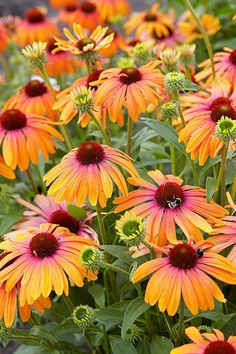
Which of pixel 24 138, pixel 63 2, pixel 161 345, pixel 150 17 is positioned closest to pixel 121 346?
pixel 161 345

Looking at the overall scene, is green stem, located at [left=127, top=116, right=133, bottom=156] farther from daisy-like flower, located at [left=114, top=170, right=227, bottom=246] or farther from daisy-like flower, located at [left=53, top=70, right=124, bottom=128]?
daisy-like flower, located at [left=114, top=170, right=227, bottom=246]

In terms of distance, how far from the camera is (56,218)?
62.4 inches

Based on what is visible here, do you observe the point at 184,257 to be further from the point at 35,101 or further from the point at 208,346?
the point at 35,101

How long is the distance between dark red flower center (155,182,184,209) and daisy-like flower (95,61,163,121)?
20 centimetres

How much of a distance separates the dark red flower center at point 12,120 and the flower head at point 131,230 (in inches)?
22.8

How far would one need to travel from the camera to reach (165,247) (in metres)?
1.26

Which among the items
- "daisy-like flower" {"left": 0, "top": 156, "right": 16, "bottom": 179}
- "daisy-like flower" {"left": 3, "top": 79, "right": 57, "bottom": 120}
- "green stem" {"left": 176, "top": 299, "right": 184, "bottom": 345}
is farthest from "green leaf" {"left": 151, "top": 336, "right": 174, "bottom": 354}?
"daisy-like flower" {"left": 3, "top": 79, "right": 57, "bottom": 120}

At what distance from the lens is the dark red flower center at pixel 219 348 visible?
3.50ft

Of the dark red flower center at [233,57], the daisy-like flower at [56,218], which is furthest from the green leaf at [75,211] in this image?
the dark red flower center at [233,57]

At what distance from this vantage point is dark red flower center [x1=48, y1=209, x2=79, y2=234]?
1.58 m

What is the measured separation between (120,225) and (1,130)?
59 cm

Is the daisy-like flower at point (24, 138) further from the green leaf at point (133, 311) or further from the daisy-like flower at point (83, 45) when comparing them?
the green leaf at point (133, 311)

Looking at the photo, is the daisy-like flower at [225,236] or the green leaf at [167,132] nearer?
the daisy-like flower at [225,236]

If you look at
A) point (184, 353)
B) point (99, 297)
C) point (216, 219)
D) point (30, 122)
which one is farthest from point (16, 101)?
point (184, 353)
